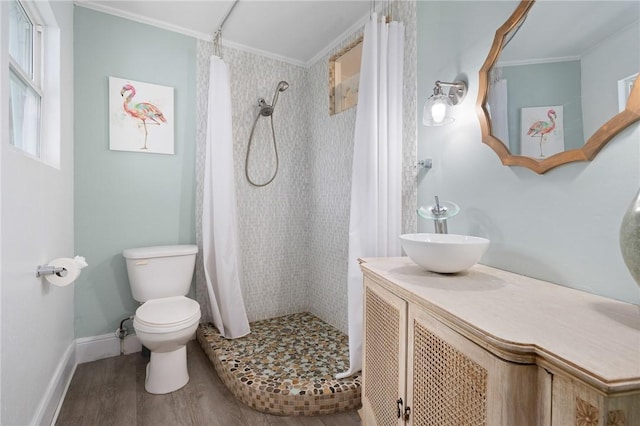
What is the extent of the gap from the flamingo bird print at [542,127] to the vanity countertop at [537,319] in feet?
1.72

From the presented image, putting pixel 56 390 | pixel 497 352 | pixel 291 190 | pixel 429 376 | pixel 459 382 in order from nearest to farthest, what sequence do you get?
pixel 497 352, pixel 459 382, pixel 429 376, pixel 56 390, pixel 291 190

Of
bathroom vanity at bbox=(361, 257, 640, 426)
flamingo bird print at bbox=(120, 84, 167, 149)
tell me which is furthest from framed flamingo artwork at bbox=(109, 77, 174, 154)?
bathroom vanity at bbox=(361, 257, 640, 426)

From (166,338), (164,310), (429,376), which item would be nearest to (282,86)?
(164,310)

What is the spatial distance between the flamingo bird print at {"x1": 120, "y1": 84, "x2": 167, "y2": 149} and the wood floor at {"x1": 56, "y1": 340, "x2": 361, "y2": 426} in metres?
1.57

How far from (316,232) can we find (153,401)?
5.33 ft

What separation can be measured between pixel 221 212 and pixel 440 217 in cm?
152

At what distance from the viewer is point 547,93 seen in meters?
1.08

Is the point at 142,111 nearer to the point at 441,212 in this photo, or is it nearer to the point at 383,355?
the point at 441,212

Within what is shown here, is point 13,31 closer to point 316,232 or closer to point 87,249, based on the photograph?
point 87,249

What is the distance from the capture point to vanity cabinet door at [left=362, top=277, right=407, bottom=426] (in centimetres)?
99

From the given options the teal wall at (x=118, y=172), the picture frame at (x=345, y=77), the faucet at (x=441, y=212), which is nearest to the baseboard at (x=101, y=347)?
the teal wall at (x=118, y=172)

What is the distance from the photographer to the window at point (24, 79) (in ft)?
4.26

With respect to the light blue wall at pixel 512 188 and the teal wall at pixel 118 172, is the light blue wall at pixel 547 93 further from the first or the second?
the teal wall at pixel 118 172

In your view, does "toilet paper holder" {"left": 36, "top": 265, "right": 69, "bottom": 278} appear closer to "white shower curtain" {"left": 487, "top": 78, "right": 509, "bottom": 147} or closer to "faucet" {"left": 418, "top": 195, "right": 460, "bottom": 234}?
"faucet" {"left": 418, "top": 195, "right": 460, "bottom": 234}
